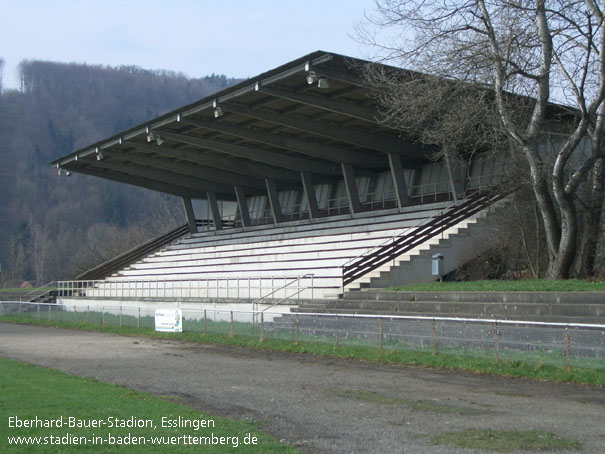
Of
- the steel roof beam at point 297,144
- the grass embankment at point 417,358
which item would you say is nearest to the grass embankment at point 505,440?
the grass embankment at point 417,358

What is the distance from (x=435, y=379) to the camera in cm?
1409

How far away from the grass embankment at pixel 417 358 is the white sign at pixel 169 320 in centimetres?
39

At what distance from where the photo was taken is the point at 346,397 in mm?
11984

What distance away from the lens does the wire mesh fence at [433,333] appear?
44.9ft

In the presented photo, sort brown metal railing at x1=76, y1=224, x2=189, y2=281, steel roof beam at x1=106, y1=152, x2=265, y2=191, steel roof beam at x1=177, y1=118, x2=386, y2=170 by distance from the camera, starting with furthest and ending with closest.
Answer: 1. brown metal railing at x1=76, y1=224, x2=189, y2=281
2. steel roof beam at x1=106, y1=152, x2=265, y2=191
3. steel roof beam at x1=177, y1=118, x2=386, y2=170

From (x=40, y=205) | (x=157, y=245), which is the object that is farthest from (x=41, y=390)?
(x=40, y=205)

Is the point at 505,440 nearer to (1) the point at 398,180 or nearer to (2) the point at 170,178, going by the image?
(1) the point at 398,180

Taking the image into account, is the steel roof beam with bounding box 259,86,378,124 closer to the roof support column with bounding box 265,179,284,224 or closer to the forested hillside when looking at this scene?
the roof support column with bounding box 265,179,284,224

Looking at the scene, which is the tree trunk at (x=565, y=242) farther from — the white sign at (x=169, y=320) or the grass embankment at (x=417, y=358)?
the white sign at (x=169, y=320)

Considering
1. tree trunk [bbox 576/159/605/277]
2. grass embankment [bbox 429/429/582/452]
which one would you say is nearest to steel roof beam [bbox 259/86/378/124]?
tree trunk [bbox 576/159/605/277]

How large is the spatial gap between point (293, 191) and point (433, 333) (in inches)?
1395

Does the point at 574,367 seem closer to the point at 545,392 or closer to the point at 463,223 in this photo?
the point at 545,392

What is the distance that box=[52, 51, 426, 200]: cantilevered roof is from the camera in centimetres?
2803

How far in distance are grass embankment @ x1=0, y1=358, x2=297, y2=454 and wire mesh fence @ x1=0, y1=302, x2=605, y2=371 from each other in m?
6.89
